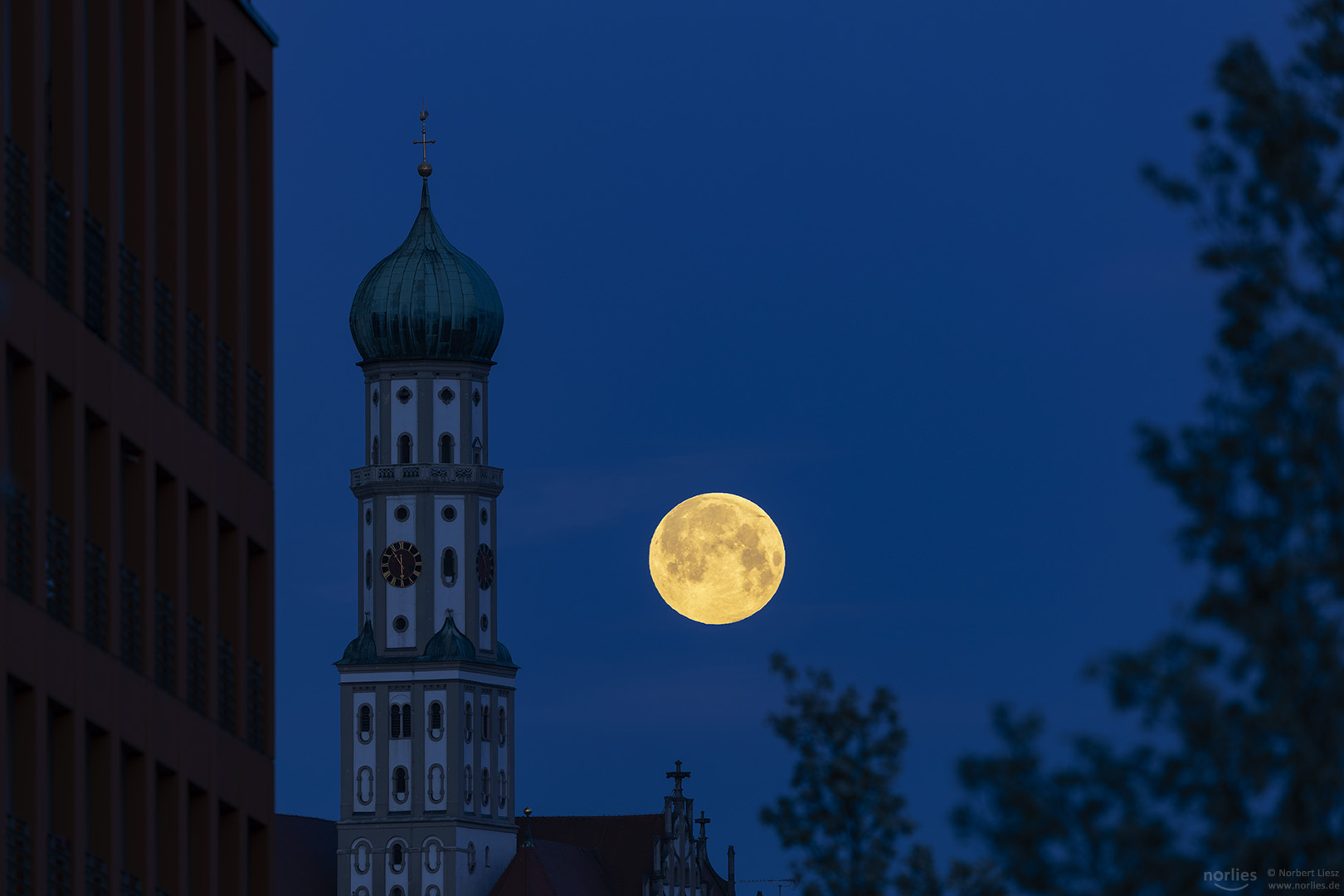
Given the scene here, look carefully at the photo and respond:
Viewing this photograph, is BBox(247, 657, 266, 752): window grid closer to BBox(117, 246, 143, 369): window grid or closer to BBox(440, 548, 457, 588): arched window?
BBox(117, 246, 143, 369): window grid

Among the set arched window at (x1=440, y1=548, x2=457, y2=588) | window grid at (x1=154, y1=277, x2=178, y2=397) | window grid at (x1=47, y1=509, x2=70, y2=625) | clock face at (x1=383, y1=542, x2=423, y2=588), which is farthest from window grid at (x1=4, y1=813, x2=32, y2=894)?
arched window at (x1=440, y1=548, x2=457, y2=588)

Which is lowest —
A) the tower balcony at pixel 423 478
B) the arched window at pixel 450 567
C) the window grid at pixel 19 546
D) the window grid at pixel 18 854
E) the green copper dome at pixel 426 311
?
the window grid at pixel 18 854

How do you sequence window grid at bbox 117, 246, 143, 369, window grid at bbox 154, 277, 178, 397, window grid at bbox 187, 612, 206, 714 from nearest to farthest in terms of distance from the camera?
window grid at bbox 117, 246, 143, 369 → window grid at bbox 154, 277, 178, 397 → window grid at bbox 187, 612, 206, 714

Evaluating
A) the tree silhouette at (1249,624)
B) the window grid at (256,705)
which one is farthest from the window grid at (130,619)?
the tree silhouette at (1249,624)

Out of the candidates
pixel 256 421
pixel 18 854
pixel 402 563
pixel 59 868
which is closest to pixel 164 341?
pixel 256 421

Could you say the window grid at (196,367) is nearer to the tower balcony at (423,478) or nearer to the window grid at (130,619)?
the window grid at (130,619)

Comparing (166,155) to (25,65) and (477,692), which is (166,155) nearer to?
(25,65)

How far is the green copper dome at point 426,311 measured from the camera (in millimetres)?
138000

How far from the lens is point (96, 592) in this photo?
28.4m

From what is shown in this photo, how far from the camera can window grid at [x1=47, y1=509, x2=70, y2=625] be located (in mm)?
26906

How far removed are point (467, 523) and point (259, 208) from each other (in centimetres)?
9931

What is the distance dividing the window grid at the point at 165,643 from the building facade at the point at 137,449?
0.13 feet

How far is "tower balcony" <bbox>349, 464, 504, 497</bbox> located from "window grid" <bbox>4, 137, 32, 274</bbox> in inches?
4321

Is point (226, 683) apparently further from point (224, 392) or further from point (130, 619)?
point (130, 619)
